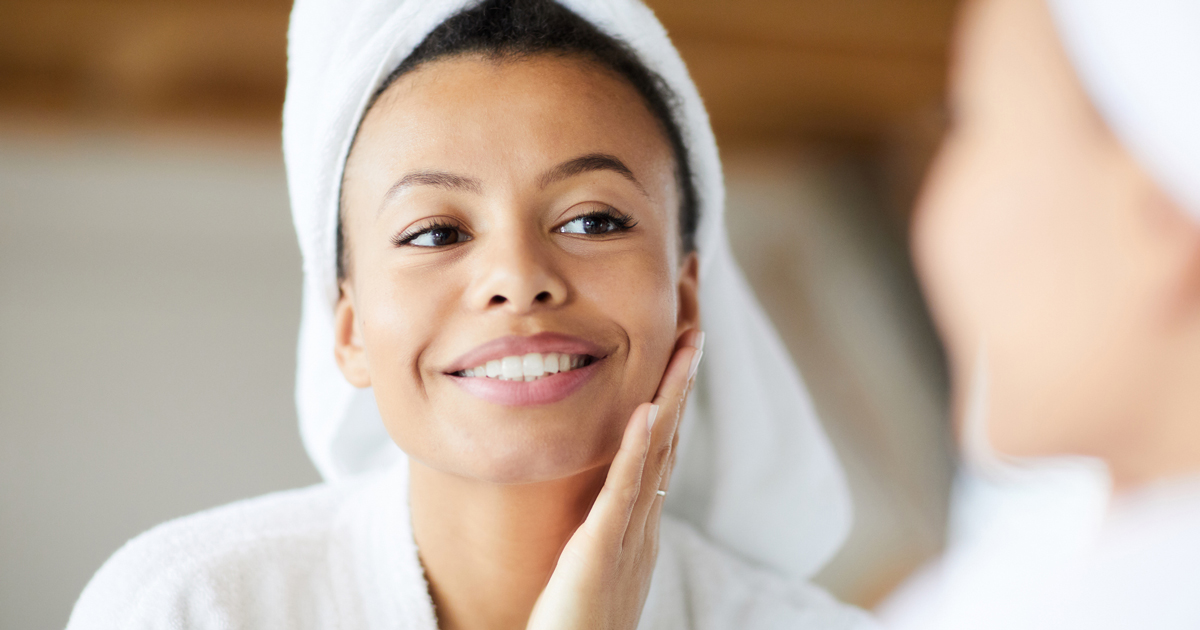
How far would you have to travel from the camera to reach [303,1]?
0.67 m

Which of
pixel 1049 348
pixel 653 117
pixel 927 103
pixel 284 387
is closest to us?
pixel 653 117

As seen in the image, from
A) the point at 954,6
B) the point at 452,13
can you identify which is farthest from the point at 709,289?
the point at 954,6

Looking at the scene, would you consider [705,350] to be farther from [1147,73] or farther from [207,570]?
[1147,73]

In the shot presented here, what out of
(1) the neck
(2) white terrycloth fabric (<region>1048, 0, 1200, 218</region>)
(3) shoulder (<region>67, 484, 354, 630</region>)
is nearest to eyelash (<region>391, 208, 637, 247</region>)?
(1) the neck

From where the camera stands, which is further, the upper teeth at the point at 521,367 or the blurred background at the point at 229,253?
the blurred background at the point at 229,253

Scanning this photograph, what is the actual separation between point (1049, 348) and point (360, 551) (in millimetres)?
1229

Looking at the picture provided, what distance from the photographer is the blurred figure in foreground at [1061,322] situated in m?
1.22

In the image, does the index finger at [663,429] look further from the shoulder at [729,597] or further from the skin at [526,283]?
the shoulder at [729,597]

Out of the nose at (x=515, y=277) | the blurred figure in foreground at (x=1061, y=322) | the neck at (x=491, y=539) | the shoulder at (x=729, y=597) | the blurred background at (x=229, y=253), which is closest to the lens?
the nose at (x=515, y=277)

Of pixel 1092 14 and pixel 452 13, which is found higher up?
pixel 1092 14

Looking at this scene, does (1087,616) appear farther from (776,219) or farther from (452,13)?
(452,13)

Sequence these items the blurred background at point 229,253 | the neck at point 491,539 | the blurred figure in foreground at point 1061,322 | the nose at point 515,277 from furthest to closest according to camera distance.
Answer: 1. the blurred figure in foreground at point 1061,322
2. the blurred background at point 229,253
3. the neck at point 491,539
4. the nose at point 515,277

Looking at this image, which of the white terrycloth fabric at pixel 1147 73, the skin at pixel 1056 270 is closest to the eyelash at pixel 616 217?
the white terrycloth fabric at pixel 1147 73

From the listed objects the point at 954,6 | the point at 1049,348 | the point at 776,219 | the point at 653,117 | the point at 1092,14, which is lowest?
the point at 653,117
